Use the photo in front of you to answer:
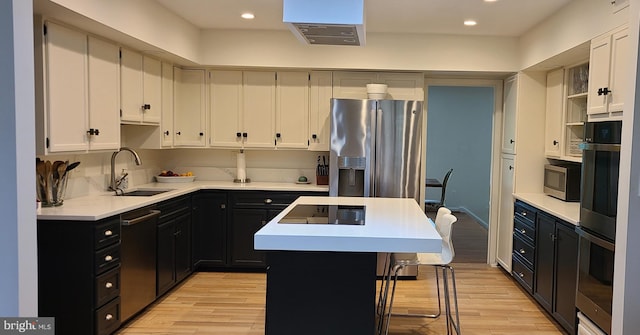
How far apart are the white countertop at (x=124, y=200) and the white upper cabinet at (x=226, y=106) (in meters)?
0.54

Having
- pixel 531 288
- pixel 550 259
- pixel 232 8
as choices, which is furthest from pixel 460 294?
pixel 232 8

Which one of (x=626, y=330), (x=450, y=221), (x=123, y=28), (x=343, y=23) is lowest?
(x=626, y=330)

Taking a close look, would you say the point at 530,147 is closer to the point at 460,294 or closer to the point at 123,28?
the point at 460,294

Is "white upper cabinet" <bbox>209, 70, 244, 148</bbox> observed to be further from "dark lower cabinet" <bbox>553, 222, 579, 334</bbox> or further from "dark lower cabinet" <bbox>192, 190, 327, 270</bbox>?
"dark lower cabinet" <bbox>553, 222, 579, 334</bbox>

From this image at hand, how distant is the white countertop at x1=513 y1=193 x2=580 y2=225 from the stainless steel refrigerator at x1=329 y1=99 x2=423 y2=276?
1056 mm

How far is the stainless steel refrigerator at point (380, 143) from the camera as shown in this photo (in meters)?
4.51

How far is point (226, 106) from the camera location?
503 cm

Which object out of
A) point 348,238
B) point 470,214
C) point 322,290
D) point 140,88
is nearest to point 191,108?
point 140,88

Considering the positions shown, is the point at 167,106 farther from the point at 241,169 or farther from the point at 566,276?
the point at 566,276

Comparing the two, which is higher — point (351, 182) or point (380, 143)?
point (380, 143)

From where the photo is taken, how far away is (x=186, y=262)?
444cm

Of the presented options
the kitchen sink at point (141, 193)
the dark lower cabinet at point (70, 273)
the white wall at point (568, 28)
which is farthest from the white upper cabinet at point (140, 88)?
the white wall at point (568, 28)

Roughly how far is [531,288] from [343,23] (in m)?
3.02

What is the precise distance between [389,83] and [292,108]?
1.11 m
